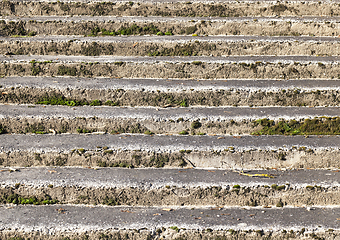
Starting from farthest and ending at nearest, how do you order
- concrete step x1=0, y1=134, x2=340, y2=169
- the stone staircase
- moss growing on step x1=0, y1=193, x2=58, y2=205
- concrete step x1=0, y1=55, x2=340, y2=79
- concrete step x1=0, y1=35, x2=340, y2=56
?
concrete step x1=0, y1=35, x2=340, y2=56, concrete step x1=0, y1=55, x2=340, y2=79, concrete step x1=0, y1=134, x2=340, y2=169, moss growing on step x1=0, y1=193, x2=58, y2=205, the stone staircase

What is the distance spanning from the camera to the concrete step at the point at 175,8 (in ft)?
15.0

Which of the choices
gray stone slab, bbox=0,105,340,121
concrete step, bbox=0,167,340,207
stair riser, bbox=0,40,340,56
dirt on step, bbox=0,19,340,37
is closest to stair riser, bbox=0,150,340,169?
concrete step, bbox=0,167,340,207

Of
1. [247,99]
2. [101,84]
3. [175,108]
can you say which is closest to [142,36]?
[101,84]

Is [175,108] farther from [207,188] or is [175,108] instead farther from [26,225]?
[26,225]

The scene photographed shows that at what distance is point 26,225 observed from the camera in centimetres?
277

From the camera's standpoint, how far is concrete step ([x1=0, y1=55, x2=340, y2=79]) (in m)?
3.93

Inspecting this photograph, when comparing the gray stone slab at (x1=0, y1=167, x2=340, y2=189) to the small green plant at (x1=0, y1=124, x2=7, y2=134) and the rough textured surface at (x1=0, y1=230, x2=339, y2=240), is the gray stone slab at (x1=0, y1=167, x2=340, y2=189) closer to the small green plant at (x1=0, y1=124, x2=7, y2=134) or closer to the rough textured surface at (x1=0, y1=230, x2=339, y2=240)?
the rough textured surface at (x1=0, y1=230, x2=339, y2=240)

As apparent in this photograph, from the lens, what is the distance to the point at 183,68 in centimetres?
398

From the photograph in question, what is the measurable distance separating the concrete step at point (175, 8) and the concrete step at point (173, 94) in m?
1.46

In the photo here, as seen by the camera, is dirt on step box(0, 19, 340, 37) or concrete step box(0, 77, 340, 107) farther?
dirt on step box(0, 19, 340, 37)

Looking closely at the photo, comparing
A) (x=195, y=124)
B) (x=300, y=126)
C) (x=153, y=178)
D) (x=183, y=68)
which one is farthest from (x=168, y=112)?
(x=300, y=126)

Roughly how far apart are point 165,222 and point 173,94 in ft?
5.07

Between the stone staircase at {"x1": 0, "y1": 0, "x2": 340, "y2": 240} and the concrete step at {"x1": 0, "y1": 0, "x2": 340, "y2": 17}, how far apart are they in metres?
0.02

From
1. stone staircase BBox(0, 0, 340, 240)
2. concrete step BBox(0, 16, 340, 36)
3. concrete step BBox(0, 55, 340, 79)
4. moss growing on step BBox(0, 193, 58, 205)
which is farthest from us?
Result: concrete step BBox(0, 16, 340, 36)
